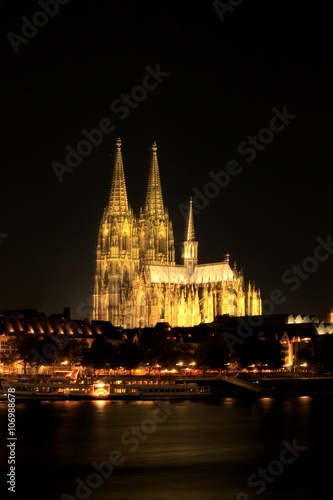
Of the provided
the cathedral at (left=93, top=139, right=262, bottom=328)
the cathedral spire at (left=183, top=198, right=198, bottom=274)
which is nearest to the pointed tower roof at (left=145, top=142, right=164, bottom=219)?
the cathedral at (left=93, top=139, right=262, bottom=328)

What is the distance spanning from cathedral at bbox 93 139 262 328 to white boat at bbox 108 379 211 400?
45.7m

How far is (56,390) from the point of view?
3310 inches

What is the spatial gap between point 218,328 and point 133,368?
58.9ft

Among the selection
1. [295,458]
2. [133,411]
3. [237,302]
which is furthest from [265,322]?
[295,458]

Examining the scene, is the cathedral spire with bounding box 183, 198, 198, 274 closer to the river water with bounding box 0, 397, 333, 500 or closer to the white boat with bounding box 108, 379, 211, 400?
the white boat with bounding box 108, 379, 211, 400

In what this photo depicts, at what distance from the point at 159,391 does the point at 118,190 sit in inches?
2066

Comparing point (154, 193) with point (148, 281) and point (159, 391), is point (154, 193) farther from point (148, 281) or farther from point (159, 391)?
point (159, 391)

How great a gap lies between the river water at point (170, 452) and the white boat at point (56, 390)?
9604 millimetres

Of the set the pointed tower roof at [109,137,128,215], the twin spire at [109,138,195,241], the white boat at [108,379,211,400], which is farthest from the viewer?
the twin spire at [109,138,195,241]

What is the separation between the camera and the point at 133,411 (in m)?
68.6

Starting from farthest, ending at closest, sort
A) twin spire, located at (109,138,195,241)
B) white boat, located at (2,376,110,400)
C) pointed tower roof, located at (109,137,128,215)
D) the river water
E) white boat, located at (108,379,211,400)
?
twin spire, located at (109,138,195,241) → pointed tower roof, located at (109,137,128,215) → white boat, located at (108,379,211,400) → white boat, located at (2,376,110,400) → the river water

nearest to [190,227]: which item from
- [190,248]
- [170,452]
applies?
[190,248]

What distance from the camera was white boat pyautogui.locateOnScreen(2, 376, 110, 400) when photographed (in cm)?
8244

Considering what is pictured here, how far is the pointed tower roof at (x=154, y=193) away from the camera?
5408 inches
